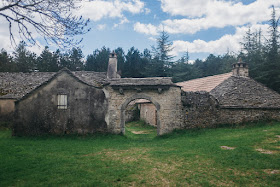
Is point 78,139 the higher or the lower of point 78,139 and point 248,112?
the lower

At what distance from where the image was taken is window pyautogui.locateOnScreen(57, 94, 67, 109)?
487 inches

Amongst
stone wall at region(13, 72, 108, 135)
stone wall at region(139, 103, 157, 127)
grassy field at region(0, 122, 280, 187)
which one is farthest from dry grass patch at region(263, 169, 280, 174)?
stone wall at region(139, 103, 157, 127)

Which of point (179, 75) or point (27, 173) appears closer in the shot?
point (27, 173)

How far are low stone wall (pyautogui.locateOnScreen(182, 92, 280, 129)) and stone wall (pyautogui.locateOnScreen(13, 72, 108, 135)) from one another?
5.71 meters

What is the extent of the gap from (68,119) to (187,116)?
26.4 ft

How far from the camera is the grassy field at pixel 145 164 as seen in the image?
208 inches

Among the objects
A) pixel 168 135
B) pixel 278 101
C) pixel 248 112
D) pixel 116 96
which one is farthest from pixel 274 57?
pixel 116 96

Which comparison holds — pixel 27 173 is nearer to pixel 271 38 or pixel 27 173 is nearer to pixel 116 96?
pixel 116 96

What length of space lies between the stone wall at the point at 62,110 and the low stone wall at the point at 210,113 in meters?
5.71

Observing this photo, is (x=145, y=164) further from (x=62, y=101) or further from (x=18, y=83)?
(x=18, y=83)

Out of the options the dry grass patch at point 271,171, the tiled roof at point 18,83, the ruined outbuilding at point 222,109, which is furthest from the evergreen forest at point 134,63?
the dry grass patch at point 271,171

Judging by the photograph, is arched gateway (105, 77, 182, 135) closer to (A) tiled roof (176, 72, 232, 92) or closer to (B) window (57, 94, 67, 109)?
(B) window (57, 94, 67, 109)

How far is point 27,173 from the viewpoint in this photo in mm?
5879

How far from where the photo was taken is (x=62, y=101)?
12414 millimetres
